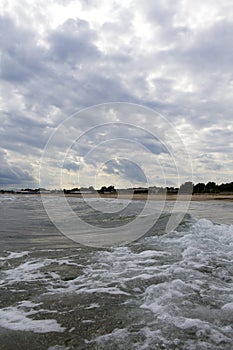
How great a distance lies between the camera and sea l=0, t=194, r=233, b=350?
3197 millimetres

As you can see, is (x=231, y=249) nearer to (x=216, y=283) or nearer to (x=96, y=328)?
(x=216, y=283)

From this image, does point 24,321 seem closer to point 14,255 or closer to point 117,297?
point 117,297

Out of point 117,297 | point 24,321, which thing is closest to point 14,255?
point 117,297

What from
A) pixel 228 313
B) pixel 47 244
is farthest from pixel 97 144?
pixel 228 313

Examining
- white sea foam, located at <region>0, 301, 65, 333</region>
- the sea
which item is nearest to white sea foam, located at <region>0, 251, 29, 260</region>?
the sea

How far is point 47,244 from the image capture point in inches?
363

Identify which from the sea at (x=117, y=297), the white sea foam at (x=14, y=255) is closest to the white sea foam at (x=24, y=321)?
the sea at (x=117, y=297)

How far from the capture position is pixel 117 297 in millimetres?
4496

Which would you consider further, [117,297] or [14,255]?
[14,255]

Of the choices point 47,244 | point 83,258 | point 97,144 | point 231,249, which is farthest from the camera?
point 97,144

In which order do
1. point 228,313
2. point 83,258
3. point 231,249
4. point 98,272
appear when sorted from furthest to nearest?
1. point 231,249
2. point 83,258
3. point 98,272
4. point 228,313

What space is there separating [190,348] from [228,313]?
44.5 inches

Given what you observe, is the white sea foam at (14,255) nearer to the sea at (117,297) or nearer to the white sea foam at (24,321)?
the sea at (117,297)

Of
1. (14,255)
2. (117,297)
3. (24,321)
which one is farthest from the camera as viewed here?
(14,255)
